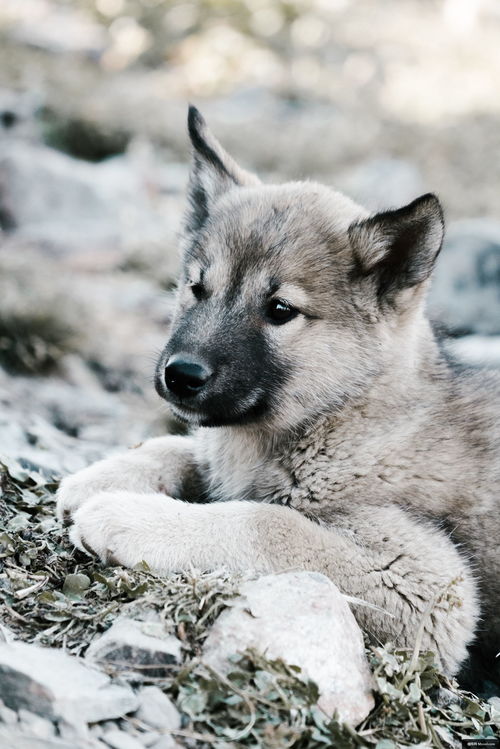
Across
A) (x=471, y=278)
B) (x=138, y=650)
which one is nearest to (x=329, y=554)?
(x=138, y=650)

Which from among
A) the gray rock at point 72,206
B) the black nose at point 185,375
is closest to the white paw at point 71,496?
the black nose at point 185,375

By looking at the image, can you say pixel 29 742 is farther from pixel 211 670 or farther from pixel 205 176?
pixel 205 176

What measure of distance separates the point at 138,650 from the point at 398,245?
7.46ft

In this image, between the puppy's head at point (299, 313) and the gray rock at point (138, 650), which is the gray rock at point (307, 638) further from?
the puppy's head at point (299, 313)

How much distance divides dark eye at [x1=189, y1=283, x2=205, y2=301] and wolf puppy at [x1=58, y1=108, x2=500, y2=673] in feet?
0.09

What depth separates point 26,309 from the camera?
8031 millimetres

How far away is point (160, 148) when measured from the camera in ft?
46.5

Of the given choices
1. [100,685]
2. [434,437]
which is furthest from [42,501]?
[434,437]

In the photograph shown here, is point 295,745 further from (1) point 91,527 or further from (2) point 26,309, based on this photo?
(2) point 26,309

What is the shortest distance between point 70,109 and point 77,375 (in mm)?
7426

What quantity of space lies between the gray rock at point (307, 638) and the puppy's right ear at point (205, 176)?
8.08 feet

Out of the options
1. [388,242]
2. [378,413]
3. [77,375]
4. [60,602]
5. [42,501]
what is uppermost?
[388,242]

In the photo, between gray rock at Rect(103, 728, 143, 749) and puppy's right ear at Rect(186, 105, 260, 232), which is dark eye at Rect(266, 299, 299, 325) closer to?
puppy's right ear at Rect(186, 105, 260, 232)

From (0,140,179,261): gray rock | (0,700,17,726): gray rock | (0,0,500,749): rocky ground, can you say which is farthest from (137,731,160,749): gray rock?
(0,140,179,261): gray rock
